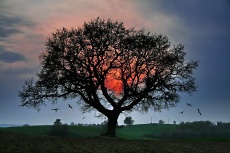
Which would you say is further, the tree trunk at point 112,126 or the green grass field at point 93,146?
the tree trunk at point 112,126

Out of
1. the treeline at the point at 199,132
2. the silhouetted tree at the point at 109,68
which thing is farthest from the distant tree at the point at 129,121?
the silhouetted tree at the point at 109,68

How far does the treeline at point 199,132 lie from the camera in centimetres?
9425

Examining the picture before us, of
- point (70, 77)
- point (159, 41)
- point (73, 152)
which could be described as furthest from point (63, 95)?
point (73, 152)

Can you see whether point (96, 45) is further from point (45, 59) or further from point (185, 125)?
point (185, 125)

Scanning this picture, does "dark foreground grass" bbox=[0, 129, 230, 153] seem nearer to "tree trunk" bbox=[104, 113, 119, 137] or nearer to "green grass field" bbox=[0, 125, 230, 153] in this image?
"green grass field" bbox=[0, 125, 230, 153]

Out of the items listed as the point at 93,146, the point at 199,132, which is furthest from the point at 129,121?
the point at 93,146

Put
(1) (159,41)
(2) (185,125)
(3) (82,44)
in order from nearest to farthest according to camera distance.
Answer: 1. (3) (82,44)
2. (1) (159,41)
3. (2) (185,125)

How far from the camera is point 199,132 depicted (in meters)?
94.8

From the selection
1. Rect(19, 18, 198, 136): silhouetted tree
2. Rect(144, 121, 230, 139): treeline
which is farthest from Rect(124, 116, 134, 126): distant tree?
Rect(19, 18, 198, 136): silhouetted tree

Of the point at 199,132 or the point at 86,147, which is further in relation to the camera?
the point at 199,132

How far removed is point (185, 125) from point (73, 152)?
317 ft

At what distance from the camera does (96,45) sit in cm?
4288

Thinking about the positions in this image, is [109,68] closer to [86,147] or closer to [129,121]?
[86,147]

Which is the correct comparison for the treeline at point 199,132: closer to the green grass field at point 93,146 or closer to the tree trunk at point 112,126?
the tree trunk at point 112,126
